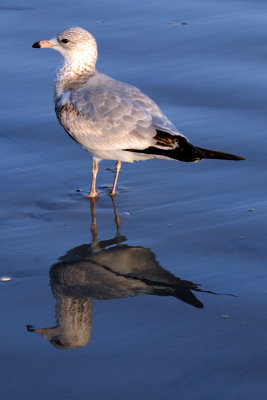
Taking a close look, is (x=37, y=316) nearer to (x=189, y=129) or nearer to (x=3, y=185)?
(x=3, y=185)

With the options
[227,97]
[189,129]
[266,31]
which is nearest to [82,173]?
[189,129]

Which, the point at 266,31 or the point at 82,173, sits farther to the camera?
the point at 266,31

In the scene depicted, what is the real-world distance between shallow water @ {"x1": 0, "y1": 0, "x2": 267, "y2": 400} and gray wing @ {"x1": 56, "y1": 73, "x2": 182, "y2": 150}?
40cm

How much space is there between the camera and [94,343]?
4.09 m

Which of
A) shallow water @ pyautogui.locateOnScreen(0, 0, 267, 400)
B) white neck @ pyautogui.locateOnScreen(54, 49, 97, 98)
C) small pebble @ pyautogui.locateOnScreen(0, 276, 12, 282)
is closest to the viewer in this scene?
shallow water @ pyautogui.locateOnScreen(0, 0, 267, 400)

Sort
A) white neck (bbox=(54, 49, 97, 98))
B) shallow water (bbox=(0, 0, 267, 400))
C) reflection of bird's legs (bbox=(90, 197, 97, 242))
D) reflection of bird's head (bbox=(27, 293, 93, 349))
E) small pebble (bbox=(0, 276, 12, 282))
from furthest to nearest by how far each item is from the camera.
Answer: white neck (bbox=(54, 49, 97, 98)), reflection of bird's legs (bbox=(90, 197, 97, 242)), small pebble (bbox=(0, 276, 12, 282)), reflection of bird's head (bbox=(27, 293, 93, 349)), shallow water (bbox=(0, 0, 267, 400))

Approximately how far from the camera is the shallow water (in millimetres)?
3869

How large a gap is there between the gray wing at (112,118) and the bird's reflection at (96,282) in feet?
3.31

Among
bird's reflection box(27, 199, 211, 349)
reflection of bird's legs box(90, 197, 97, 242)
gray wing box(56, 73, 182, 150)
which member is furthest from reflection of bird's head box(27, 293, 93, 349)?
gray wing box(56, 73, 182, 150)

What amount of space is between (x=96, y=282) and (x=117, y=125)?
169 centimetres

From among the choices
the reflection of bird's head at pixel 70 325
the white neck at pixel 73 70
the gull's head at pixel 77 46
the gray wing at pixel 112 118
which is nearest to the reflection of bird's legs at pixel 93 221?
the gray wing at pixel 112 118

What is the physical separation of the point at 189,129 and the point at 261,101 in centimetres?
91

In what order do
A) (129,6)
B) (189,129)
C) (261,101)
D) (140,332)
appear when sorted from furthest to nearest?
(129,6)
(261,101)
(189,129)
(140,332)

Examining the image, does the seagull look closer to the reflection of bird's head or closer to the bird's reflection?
the bird's reflection
